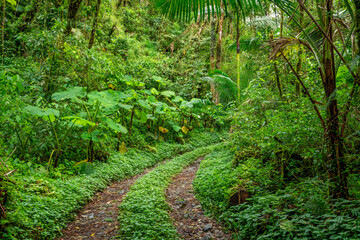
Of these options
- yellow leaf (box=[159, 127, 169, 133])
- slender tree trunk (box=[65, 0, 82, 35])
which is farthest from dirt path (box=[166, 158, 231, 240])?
slender tree trunk (box=[65, 0, 82, 35])

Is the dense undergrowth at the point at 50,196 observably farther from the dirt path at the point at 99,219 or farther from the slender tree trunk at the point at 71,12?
the slender tree trunk at the point at 71,12

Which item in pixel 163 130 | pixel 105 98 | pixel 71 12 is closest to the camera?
pixel 105 98

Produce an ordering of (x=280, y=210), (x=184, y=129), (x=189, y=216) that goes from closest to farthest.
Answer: (x=280, y=210) → (x=189, y=216) → (x=184, y=129)

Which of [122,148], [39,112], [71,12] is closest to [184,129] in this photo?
[122,148]

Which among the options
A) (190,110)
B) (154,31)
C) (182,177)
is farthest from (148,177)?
(154,31)

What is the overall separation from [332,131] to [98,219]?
3881 millimetres

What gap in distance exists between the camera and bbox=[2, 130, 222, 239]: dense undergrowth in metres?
3.48

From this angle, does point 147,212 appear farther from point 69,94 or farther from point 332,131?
point 69,94

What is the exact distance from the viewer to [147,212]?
14.9 feet

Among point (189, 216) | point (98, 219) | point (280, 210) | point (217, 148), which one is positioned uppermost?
point (280, 210)

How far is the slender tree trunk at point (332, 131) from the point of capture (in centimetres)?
293

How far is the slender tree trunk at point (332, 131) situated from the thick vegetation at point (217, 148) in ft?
0.04

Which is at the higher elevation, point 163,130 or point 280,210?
point 280,210

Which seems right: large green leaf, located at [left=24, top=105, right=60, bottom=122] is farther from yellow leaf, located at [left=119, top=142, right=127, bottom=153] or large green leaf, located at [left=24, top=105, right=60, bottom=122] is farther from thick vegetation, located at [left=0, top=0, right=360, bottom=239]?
yellow leaf, located at [left=119, top=142, right=127, bottom=153]
